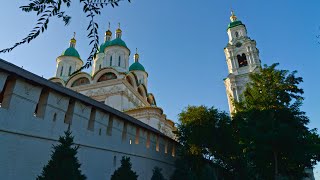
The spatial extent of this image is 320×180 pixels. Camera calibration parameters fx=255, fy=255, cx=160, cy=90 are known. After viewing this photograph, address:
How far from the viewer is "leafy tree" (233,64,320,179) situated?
13.5 m

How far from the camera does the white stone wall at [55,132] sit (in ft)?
25.5

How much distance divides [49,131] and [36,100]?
1179mm

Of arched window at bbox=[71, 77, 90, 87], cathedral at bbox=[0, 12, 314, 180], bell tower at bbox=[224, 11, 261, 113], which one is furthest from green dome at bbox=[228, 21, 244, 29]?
cathedral at bbox=[0, 12, 314, 180]

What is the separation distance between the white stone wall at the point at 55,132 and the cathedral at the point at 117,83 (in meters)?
8.85

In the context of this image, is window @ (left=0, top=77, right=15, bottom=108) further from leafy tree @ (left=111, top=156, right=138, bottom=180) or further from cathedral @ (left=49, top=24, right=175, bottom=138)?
cathedral @ (left=49, top=24, right=175, bottom=138)

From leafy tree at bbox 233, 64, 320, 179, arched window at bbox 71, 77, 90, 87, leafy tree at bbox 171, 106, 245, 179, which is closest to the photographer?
leafy tree at bbox 233, 64, 320, 179

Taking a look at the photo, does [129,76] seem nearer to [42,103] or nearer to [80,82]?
[80,82]

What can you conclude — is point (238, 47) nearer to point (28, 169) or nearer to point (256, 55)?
point (256, 55)

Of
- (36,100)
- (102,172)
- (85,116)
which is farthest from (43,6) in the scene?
(102,172)

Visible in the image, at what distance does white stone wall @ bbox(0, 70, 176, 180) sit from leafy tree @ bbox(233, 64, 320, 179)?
5.94 m

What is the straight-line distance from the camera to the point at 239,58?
37031 mm

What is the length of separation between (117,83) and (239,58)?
66.4 ft

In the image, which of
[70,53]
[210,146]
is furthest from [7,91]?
[70,53]

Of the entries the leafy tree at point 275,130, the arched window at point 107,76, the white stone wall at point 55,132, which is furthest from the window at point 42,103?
the arched window at point 107,76
